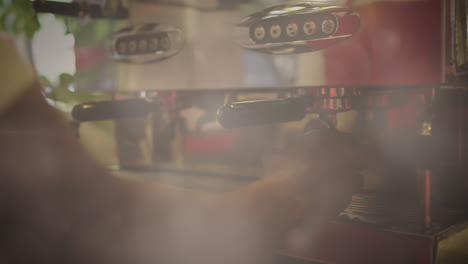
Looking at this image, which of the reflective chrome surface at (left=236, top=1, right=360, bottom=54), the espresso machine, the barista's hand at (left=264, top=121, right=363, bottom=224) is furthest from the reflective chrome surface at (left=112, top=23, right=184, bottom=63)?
the barista's hand at (left=264, top=121, right=363, bottom=224)

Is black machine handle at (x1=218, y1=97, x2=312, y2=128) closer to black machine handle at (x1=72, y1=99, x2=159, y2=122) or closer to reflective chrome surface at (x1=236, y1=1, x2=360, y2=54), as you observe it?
reflective chrome surface at (x1=236, y1=1, x2=360, y2=54)

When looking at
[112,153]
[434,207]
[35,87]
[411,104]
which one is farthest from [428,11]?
[112,153]

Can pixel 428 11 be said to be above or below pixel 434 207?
above

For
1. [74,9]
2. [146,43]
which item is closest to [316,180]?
[146,43]

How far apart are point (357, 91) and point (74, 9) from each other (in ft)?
1.39

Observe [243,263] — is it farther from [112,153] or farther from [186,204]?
[112,153]

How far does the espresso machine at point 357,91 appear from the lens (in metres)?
0.35

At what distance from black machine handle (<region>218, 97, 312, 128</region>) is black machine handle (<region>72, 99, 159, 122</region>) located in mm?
245

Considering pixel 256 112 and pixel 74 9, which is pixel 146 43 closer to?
pixel 74 9

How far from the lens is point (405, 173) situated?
0.41 meters

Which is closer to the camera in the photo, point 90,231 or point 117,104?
point 90,231

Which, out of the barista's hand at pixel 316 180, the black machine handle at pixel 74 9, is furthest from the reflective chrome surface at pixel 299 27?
the black machine handle at pixel 74 9

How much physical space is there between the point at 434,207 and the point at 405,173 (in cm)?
5

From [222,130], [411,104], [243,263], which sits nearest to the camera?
[243,263]
